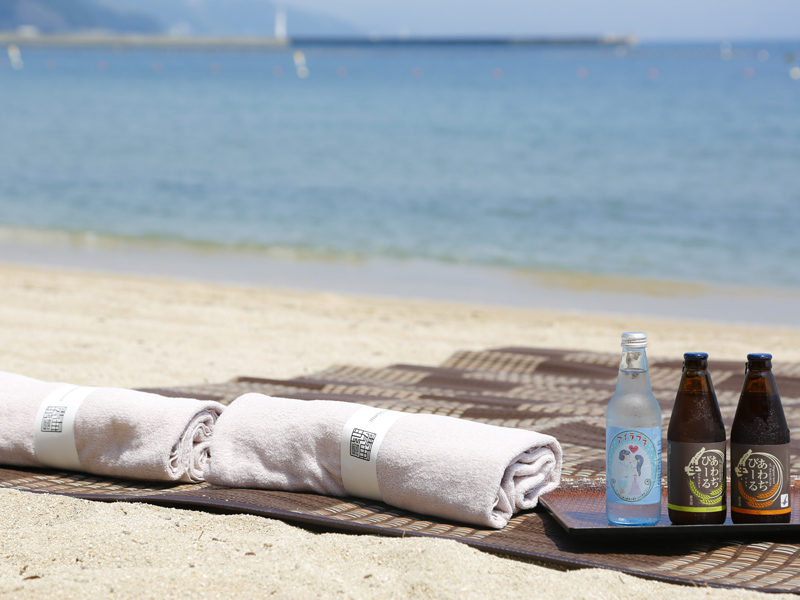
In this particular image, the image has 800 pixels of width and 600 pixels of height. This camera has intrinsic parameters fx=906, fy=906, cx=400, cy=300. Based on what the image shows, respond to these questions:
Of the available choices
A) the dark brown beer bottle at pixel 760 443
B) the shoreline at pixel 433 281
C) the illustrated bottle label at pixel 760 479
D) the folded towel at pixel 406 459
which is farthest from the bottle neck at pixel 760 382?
the shoreline at pixel 433 281

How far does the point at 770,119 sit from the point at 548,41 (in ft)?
267

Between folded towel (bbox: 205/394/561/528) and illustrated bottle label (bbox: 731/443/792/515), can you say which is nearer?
illustrated bottle label (bbox: 731/443/792/515)

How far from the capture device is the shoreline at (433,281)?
7926 millimetres

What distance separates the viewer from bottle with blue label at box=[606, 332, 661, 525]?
197 cm

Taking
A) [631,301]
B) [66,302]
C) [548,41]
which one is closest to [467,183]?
[631,301]

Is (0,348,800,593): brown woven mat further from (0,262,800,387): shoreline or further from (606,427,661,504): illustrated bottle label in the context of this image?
(0,262,800,387): shoreline

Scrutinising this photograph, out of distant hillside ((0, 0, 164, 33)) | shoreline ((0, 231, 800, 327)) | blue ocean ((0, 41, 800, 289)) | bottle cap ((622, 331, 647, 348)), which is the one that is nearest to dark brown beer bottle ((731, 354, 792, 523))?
bottle cap ((622, 331, 647, 348))

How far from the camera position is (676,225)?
1214cm

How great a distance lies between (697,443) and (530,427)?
1.24 meters

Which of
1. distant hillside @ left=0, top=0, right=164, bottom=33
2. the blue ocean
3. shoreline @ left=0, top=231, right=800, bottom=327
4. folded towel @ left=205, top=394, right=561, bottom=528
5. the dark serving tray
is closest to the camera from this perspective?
the dark serving tray

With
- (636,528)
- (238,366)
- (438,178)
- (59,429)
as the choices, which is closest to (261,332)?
(238,366)

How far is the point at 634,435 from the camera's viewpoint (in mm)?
1993

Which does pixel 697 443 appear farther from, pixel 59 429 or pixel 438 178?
pixel 438 178

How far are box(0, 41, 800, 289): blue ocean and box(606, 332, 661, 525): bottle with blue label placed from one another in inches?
297
